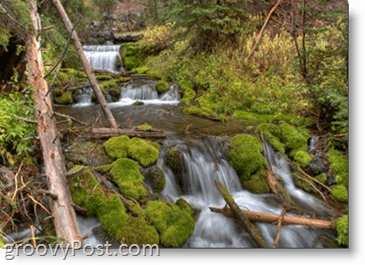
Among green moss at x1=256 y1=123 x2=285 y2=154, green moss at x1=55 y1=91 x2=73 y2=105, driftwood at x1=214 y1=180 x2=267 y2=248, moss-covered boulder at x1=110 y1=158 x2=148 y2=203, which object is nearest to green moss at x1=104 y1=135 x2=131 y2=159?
moss-covered boulder at x1=110 y1=158 x2=148 y2=203

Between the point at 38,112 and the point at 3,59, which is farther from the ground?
the point at 3,59

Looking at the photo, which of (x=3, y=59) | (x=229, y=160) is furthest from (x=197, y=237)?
(x=3, y=59)

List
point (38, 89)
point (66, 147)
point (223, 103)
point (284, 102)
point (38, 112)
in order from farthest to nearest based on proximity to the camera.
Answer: point (223, 103)
point (284, 102)
point (66, 147)
point (38, 89)
point (38, 112)

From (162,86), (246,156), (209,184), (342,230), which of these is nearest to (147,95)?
(162,86)

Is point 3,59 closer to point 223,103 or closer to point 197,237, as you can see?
point 197,237

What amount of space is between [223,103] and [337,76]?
11.4ft

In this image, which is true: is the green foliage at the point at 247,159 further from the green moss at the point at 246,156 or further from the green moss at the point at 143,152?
the green moss at the point at 143,152

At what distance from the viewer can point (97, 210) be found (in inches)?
130

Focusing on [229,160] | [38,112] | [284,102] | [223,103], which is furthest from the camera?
[223,103]

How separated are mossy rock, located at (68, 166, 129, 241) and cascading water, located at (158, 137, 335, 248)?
0.84 meters

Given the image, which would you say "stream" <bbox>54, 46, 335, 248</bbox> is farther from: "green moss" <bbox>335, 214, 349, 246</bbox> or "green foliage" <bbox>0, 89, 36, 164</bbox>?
"green foliage" <bbox>0, 89, 36, 164</bbox>

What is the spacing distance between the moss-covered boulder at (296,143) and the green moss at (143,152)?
2739mm

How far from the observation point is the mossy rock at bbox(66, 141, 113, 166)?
13.3 feet

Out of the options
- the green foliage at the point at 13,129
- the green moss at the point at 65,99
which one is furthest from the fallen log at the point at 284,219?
the green moss at the point at 65,99
